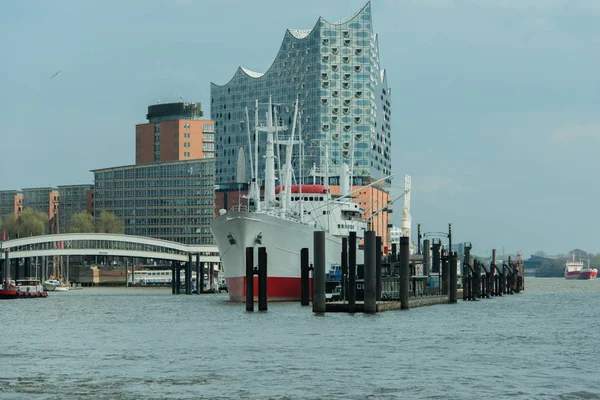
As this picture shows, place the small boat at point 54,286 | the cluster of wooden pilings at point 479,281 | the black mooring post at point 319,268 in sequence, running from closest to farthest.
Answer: the black mooring post at point 319,268, the cluster of wooden pilings at point 479,281, the small boat at point 54,286

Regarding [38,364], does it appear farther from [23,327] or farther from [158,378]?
[23,327]

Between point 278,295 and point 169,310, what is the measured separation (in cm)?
972

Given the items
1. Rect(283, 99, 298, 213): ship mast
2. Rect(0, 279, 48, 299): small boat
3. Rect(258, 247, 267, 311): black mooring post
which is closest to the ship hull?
Rect(283, 99, 298, 213): ship mast

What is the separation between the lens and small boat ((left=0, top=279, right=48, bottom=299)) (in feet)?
395

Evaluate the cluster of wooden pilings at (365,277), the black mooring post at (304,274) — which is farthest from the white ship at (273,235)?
the cluster of wooden pilings at (365,277)

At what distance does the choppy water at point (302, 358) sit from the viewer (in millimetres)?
35625

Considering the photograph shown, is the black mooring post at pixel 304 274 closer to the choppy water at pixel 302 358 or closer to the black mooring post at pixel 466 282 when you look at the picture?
the choppy water at pixel 302 358

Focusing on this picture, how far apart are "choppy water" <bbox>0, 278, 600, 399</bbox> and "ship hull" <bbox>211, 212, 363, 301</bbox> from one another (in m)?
19.4

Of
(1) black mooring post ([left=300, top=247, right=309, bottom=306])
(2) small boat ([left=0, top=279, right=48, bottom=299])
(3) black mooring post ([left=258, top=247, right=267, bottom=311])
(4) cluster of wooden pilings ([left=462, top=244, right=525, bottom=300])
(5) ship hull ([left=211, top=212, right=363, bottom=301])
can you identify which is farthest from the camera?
(2) small boat ([left=0, top=279, right=48, bottom=299])

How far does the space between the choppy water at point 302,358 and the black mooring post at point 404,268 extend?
11.1ft

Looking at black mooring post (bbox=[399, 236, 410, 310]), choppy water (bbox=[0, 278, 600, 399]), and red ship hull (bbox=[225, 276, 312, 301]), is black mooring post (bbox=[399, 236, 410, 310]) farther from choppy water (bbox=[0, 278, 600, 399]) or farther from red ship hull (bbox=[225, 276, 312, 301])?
red ship hull (bbox=[225, 276, 312, 301])

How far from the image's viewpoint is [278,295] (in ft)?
306

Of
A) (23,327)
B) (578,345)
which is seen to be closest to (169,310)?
(23,327)

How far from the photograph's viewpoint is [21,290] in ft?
407
